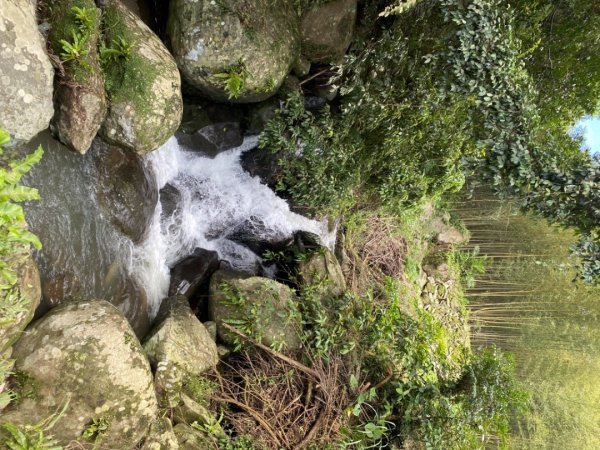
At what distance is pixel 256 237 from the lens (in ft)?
19.7

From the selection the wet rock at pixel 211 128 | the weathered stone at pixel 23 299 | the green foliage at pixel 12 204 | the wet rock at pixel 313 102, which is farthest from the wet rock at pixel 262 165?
the green foliage at pixel 12 204

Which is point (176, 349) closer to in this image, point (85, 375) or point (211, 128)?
point (85, 375)

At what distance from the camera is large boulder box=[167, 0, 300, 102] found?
404 cm

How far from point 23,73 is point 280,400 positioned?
3.71 metres

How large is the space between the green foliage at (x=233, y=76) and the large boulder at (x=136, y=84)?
477 mm

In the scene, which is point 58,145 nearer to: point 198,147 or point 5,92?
point 5,92

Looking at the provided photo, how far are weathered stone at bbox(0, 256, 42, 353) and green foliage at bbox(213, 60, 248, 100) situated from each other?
227 cm

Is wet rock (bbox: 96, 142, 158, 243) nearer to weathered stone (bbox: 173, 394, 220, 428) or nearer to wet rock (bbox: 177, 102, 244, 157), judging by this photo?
wet rock (bbox: 177, 102, 244, 157)

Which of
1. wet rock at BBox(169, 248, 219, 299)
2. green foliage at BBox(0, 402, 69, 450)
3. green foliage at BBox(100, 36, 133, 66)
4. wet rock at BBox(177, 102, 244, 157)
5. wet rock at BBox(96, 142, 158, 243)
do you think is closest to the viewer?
green foliage at BBox(0, 402, 69, 450)

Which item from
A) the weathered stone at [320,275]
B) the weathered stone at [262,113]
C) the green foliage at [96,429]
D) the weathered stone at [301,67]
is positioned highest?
the weathered stone at [301,67]

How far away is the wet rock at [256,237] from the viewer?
5.93 metres

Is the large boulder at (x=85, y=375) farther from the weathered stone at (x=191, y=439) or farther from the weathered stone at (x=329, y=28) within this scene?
the weathered stone at (x=329, y=28)

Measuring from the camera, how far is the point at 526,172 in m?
4.20

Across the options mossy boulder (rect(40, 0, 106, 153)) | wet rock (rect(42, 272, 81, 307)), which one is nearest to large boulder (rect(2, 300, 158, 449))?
wet rock (rect(42, 272, 81, 307))
